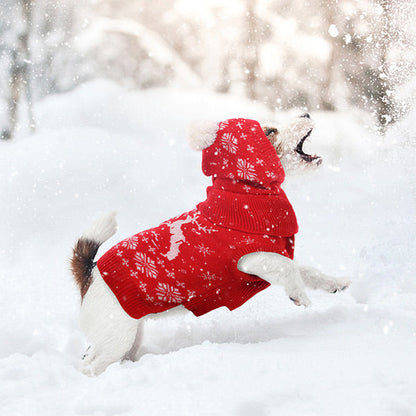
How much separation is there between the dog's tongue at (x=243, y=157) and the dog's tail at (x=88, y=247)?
496mm

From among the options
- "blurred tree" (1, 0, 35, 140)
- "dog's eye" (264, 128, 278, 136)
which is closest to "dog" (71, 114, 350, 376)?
"dog's eye" (264, 128, 278, 136)

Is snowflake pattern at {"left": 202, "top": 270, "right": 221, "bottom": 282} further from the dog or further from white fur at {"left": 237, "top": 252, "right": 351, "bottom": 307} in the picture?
white fur at {"left": 237, "top": 252, "right": 351, "bottom": 307}

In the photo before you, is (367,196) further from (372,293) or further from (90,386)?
(90,386)

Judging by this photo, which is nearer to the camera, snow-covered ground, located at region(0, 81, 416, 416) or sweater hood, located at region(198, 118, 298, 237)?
snow-covered ground, located at region(0, 81, 416, 416)

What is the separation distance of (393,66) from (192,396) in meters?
4.43

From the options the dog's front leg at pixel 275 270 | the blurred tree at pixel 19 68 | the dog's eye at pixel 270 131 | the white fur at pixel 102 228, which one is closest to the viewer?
the dog's front leg at pixel 275 270

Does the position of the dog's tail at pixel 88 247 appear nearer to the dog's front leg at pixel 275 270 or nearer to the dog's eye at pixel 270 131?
the dog's front leg at pixel 275 270

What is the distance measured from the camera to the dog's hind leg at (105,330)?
1.81 metres

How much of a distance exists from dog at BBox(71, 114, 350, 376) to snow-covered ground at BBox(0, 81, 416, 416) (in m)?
0.20

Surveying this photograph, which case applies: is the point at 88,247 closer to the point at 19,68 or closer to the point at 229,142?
the point at 229,142

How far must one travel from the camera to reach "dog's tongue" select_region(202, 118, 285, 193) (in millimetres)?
1809

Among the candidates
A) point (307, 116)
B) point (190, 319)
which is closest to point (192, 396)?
point (190, 319)

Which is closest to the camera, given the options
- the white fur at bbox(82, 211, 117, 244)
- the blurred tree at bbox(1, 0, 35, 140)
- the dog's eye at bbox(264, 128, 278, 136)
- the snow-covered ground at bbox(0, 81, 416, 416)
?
the snow-covered ground at bbox(0, 81, 416, 416)

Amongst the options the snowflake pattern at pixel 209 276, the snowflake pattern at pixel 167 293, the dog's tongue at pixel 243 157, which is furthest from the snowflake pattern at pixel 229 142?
the snowflake pattern at pixel 167 293
